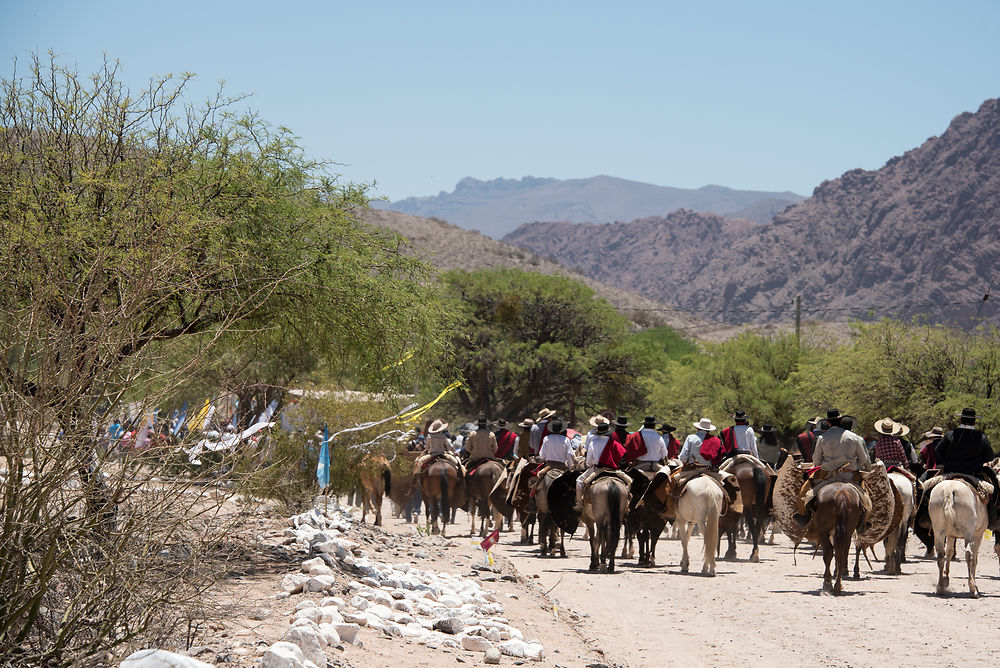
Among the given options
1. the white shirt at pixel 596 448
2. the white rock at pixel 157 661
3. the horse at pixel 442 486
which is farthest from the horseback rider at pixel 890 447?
the white rock at pixel 157 661

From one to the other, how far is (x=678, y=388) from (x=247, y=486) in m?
38.6

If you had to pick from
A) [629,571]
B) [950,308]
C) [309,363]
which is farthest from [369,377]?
[950,308]

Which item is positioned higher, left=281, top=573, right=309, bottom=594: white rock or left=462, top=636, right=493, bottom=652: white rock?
left=281, top=573, right=309, bottom=594: white rock

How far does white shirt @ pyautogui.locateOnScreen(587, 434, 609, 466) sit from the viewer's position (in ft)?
57.0

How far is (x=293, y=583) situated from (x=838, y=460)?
785 cm

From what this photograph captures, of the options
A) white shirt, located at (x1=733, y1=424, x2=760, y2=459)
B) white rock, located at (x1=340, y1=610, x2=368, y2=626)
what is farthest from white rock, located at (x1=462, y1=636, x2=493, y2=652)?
white shirt, located at (x1=733, y1=424, x2=760, y2=459)

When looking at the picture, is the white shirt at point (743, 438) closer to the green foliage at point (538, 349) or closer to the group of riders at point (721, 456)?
the group of riders at point (721, 456)

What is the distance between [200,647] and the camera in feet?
23.9

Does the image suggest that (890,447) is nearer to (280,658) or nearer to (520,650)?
(520,650)

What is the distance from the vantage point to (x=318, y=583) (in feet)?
33.9

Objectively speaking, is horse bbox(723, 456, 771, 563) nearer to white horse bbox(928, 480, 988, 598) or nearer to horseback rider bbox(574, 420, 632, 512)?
horseback rider bbox(574, 420, 632, 512)

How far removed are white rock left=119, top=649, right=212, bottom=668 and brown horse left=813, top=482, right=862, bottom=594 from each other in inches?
400

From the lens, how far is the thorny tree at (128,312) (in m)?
6.31

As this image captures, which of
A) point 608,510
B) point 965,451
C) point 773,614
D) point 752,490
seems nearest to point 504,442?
point 752,490
